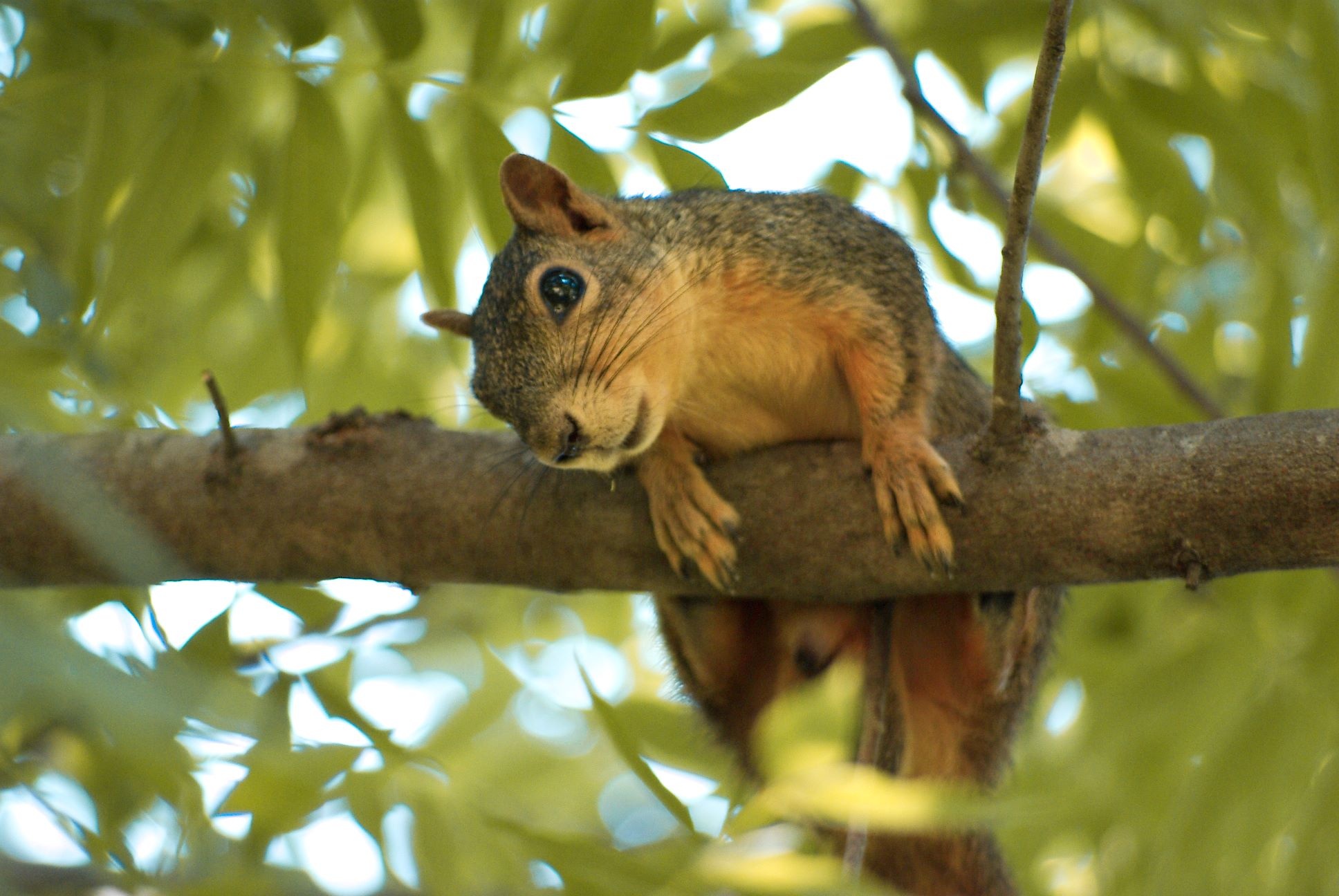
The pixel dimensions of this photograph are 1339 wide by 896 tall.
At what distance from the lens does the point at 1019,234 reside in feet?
7.88

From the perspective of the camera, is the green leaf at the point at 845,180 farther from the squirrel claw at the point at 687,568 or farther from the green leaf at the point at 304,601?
the green leaf at the point at 304,601

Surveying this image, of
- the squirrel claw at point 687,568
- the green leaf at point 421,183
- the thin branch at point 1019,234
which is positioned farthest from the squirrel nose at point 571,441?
the thin branch at point 1019,234

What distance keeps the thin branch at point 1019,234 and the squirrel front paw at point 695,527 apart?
2.09ft

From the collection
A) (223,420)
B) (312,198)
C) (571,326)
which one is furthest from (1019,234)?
(223,420)

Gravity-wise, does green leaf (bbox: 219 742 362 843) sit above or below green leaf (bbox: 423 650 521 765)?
below

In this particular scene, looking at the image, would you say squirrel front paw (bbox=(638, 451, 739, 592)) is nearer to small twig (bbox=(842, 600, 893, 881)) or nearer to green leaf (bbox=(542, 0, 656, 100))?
small twig (bbox=(842, 600, 893, 881))

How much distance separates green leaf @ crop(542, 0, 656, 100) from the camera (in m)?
2.98

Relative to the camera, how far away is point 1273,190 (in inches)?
132

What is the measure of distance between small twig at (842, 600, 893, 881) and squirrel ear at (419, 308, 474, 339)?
4.46 ft

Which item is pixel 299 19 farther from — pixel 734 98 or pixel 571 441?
pixel 571 441

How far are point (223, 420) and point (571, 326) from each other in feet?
2.75

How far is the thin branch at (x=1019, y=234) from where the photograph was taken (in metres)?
2.27

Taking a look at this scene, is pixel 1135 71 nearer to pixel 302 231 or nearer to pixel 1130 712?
pixel 1130 712

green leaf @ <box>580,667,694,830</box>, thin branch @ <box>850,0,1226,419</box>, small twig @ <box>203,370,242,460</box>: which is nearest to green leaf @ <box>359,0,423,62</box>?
small twig @ <box>203,370,242,460</box>
